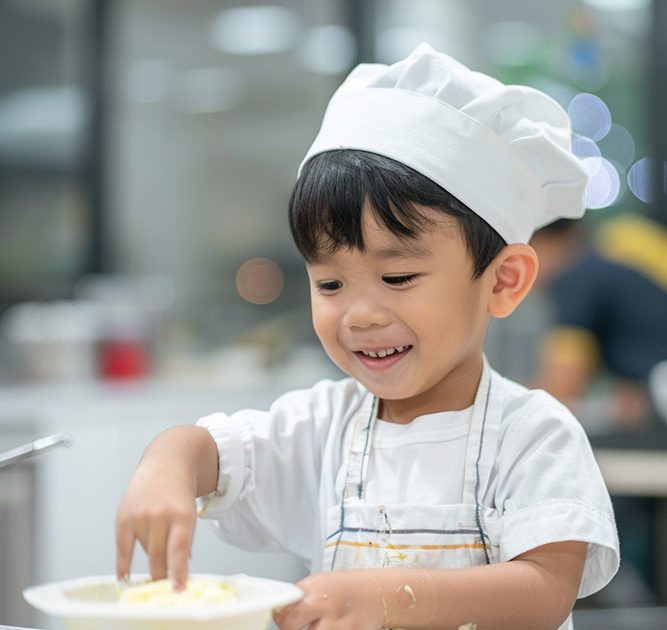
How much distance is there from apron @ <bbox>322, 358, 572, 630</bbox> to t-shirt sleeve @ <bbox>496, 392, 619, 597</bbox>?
0.02 metres

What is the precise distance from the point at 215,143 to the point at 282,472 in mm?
3031

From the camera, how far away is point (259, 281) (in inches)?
151

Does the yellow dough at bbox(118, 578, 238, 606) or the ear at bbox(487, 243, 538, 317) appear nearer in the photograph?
the yellow dough at bbox(118, 578, 238, 606)

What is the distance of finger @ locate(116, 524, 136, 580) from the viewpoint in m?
0.72

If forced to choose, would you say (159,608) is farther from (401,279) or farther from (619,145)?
(619,145)

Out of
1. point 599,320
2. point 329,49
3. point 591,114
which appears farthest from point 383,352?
point 329,49

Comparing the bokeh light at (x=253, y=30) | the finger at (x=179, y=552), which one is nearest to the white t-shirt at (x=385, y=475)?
the finger at (x=179, y=552)

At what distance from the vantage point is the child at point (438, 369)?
2.78ft

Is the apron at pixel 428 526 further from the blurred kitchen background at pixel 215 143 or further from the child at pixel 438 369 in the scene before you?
the blurred kitchen background at pixel 215 143

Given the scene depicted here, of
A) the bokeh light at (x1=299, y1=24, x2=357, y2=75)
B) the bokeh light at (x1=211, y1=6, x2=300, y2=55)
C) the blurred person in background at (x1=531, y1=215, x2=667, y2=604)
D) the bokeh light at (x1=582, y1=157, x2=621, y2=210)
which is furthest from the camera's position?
the bokeh light at (x1=211, y1=6, x2=300, y2=55)

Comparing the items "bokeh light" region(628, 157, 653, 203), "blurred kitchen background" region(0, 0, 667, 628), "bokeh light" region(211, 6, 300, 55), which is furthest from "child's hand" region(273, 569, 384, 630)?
"bokeh light" region(211, 6, 300, 55)

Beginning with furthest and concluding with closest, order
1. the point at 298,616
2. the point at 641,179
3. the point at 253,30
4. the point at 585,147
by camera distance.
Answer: the point at 253,30, the point at 641,179, the point at 585,147, the point at 298,616

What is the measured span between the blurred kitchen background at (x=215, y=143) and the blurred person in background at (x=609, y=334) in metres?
0.71

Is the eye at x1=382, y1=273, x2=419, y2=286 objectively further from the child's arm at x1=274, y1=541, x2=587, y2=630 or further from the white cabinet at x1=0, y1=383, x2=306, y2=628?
the white cabinet at x1=0, y1=383, x2=306, y2=628
